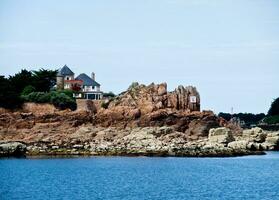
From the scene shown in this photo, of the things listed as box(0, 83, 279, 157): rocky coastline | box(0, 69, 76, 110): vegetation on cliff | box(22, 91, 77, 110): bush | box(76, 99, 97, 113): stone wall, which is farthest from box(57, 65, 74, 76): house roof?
box(22, 91, 77, 110): bush

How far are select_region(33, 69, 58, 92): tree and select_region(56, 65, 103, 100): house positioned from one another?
1.24 meters

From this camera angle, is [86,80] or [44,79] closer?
[44,79]

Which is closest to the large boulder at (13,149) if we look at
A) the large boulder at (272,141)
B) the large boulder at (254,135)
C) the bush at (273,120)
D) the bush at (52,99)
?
the bush at (52,99)

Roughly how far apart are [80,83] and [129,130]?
95.9 ft

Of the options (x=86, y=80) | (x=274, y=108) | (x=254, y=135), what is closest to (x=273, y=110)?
(x=274, y=108)

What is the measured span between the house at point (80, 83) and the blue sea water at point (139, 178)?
122 feet

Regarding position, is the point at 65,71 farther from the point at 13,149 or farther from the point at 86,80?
the point at 13,149

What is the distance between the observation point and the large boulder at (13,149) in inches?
3482

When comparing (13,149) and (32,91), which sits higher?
(32,91)

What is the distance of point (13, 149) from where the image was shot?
291ft

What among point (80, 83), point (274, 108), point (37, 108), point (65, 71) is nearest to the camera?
point (37, 108)

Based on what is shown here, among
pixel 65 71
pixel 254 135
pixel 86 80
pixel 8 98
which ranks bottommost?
pixel 254 135

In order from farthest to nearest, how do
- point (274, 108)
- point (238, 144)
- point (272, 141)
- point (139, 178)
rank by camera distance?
point (274, 108), point (272, 141), point (238, 144), point (139, 178)

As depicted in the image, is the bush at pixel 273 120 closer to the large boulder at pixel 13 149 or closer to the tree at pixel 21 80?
the tree at pixel 21 80
